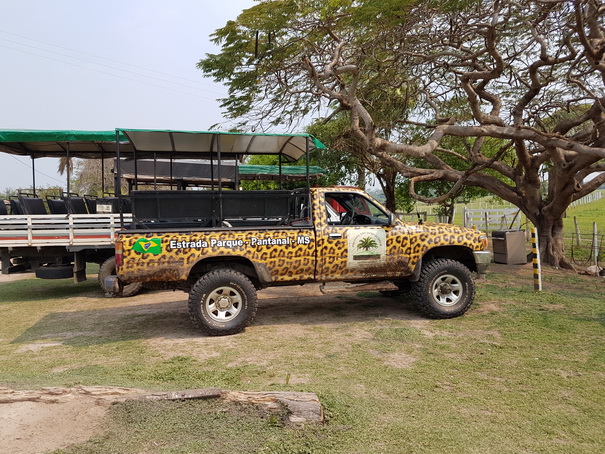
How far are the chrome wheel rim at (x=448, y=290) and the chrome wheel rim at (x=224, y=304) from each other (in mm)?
2763

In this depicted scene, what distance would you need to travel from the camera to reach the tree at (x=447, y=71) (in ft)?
31.6

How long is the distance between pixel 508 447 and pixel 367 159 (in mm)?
17417

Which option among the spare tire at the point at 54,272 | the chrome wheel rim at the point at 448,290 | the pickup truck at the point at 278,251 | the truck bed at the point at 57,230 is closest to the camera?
the pickup truck at the point at 278,251

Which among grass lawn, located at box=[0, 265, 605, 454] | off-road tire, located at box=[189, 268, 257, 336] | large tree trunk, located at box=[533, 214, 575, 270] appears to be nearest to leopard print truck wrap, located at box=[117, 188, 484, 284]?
off-road tire, located at box=[189, 268, 257, 336]

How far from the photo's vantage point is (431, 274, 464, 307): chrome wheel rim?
6.79 m

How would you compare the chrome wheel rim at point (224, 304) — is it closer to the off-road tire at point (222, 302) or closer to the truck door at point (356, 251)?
the off-road tire at point (222, 302)

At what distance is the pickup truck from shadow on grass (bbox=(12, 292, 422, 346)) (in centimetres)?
56

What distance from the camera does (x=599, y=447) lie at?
318cm

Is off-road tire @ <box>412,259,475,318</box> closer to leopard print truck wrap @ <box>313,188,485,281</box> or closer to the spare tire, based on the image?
leopard print truck wrap @ <box>313,188,485,281</box>

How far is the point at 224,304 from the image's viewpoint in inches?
245

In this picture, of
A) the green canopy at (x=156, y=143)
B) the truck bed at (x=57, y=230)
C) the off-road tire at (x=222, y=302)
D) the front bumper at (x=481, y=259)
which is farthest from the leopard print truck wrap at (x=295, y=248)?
the truck bed at (x=57, y=230)

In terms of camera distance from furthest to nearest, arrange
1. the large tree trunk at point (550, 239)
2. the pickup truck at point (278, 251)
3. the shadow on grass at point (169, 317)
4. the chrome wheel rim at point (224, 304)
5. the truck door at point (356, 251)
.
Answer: the large tree trunk at point (550, 239)
the truck door at point (356, 251)
the shadow on grass at point (169, 317)
the chrome wheel rim at point (224, 304)
the pickup truck at point (278, 251)

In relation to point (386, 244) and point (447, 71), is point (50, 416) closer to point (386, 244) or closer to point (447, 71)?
point (386, 244)

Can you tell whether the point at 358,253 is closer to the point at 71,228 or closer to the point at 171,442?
the point at 171,442
